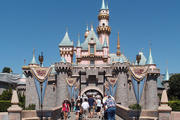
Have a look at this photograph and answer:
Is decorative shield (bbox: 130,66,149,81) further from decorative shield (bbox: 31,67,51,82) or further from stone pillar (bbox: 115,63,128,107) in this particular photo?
stone pillar (bbox: 115,63,128,107)

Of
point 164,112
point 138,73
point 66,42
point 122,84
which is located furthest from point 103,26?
point 164,112

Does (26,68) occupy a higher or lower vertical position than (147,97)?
higher

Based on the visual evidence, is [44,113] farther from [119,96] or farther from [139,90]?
[119,96]

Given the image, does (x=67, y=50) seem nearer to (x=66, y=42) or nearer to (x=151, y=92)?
(x=66, y=42)

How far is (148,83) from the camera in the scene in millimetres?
40188

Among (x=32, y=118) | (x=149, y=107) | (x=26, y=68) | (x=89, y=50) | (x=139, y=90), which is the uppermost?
(x=89, y=50)

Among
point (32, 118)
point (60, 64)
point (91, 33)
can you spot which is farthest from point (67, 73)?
point (32, 118)

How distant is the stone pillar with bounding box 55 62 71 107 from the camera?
37625 millimetres

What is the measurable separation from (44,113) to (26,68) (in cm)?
2739

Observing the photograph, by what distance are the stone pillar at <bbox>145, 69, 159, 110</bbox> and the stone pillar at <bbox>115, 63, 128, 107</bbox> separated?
4.03 meters

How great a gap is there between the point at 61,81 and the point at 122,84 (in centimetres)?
931

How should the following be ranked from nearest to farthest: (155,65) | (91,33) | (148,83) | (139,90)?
(139,90) → (148,83) → (155,65) → (91,33)

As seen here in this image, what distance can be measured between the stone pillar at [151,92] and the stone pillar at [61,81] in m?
12.9

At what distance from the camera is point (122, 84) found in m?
37.6
